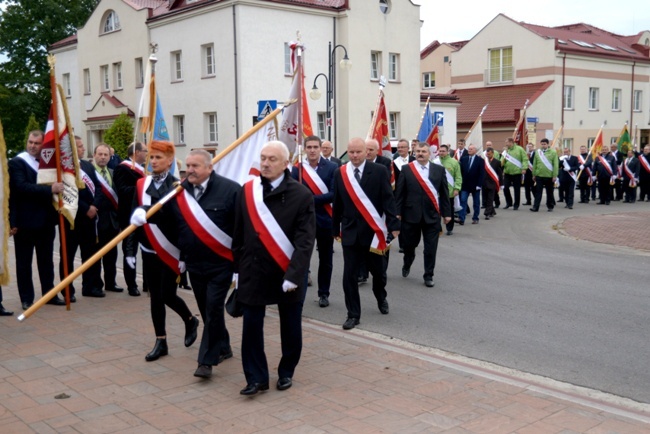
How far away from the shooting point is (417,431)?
4.77m

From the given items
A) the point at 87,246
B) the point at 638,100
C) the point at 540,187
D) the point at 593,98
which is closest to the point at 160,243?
the point at 87,246

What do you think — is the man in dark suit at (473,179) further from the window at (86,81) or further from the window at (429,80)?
the window at (429,80)

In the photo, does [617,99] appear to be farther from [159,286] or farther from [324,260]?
[159,286]

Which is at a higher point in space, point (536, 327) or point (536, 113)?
point (536, 113)

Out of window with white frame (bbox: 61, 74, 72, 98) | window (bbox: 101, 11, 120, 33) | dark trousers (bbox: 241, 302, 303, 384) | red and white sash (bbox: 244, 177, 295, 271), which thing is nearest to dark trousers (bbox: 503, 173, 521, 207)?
dark trousers (bbox: 241, 302, 303, 384)

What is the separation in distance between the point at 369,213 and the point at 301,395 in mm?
2778

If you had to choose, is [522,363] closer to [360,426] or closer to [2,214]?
[360,426]

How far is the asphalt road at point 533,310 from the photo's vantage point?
21.0ft

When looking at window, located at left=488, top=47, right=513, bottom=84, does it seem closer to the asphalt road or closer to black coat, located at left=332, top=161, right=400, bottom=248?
the asphalt road

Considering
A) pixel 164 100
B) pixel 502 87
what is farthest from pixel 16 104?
pixel 502 87

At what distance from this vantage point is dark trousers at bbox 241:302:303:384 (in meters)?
5.49

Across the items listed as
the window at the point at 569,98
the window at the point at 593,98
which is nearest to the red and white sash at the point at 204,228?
the window at the point at 569,98

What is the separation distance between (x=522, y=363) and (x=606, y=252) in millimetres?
7699

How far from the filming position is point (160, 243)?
20.4 ft
